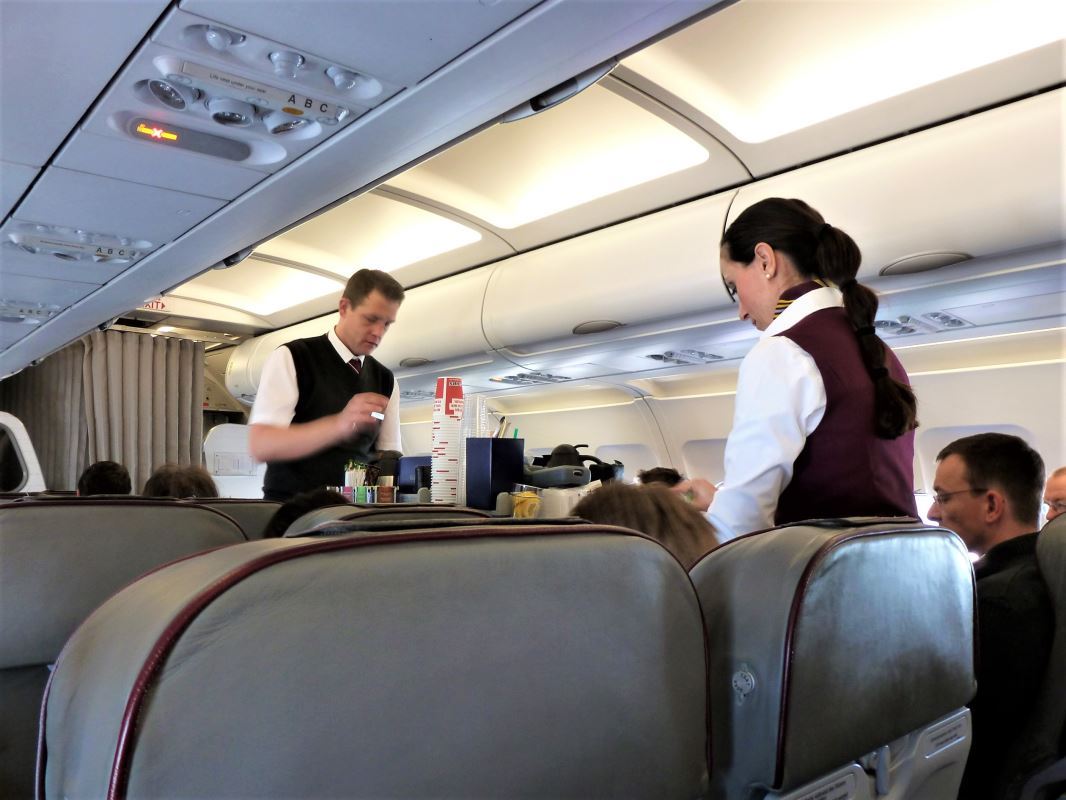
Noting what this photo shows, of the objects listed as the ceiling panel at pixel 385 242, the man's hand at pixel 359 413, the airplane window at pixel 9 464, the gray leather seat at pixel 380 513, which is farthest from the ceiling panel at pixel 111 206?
the airplane window at pixel 9 464

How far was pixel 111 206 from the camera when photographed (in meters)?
2.77

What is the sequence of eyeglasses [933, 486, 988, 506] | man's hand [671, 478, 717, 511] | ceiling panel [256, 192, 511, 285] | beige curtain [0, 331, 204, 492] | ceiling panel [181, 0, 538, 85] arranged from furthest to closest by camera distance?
beige curtain [0, 331, 204, 492], ceiling panel [256, 192, 511, 285], eyeglasses [933, 486, 988, 506], man's hand [671, 478, 717, 511], ceiling panel [181, 0, 538, 85]

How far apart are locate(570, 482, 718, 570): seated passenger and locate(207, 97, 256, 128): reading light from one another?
1.44 m

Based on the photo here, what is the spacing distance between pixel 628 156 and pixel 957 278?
1593 mm

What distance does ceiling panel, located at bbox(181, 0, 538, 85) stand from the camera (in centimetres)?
160

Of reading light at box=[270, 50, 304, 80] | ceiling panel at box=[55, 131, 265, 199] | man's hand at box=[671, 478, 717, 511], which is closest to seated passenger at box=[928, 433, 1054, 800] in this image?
man's hand at box=[671, 478, 717, 511]

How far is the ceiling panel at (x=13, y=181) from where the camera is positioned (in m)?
A: 2.43

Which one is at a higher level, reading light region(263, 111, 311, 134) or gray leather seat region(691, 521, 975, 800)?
reading light region(263, 111, 311, 134)

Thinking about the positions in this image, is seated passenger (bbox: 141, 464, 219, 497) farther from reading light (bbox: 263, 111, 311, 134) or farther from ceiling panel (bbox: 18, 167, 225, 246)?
reading light (bbox: 263, 111, 311, 134)

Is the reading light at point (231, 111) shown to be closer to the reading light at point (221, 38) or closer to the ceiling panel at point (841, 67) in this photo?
the reading light at point (221, 38)

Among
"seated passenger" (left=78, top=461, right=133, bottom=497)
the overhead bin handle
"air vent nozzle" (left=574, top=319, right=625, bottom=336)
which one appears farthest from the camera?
"air vent nozzle" (left=574, top=319, right=625, bottom=336)

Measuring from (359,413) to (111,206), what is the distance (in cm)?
118

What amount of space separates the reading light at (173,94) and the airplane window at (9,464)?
463 cm

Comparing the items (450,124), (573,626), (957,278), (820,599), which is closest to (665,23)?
(450,124)
